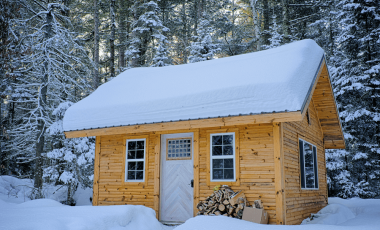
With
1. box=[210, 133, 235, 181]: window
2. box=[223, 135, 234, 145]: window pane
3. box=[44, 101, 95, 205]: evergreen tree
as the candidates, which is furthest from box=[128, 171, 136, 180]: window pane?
box=[44, 101, 95, 205]: evergreen tree

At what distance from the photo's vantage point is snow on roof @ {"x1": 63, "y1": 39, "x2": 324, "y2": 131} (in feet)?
24.7

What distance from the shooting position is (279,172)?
25.1 ft

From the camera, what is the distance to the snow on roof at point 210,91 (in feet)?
24.7

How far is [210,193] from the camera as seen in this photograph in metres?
8.55

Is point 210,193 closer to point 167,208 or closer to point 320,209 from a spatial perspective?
point 167,208

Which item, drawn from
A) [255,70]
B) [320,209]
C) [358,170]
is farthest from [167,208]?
[358,170]

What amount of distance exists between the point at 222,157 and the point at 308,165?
364 centimetres

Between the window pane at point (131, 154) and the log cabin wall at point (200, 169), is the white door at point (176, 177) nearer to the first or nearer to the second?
the log cabin wall at point (200, 169)

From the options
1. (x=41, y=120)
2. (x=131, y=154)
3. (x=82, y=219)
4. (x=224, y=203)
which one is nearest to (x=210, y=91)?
(x=224, y=203)

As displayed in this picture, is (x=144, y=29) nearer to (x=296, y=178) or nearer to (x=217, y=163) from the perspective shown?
(x=217, y=163)

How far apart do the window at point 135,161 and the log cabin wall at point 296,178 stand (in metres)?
4.32

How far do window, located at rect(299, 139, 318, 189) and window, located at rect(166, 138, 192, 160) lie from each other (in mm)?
3444

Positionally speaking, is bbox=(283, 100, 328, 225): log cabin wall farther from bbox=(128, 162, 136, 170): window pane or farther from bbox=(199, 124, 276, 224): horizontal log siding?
bbox=(128, 162, 136, 170): window pane

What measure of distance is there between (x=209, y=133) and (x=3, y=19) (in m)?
5.97
